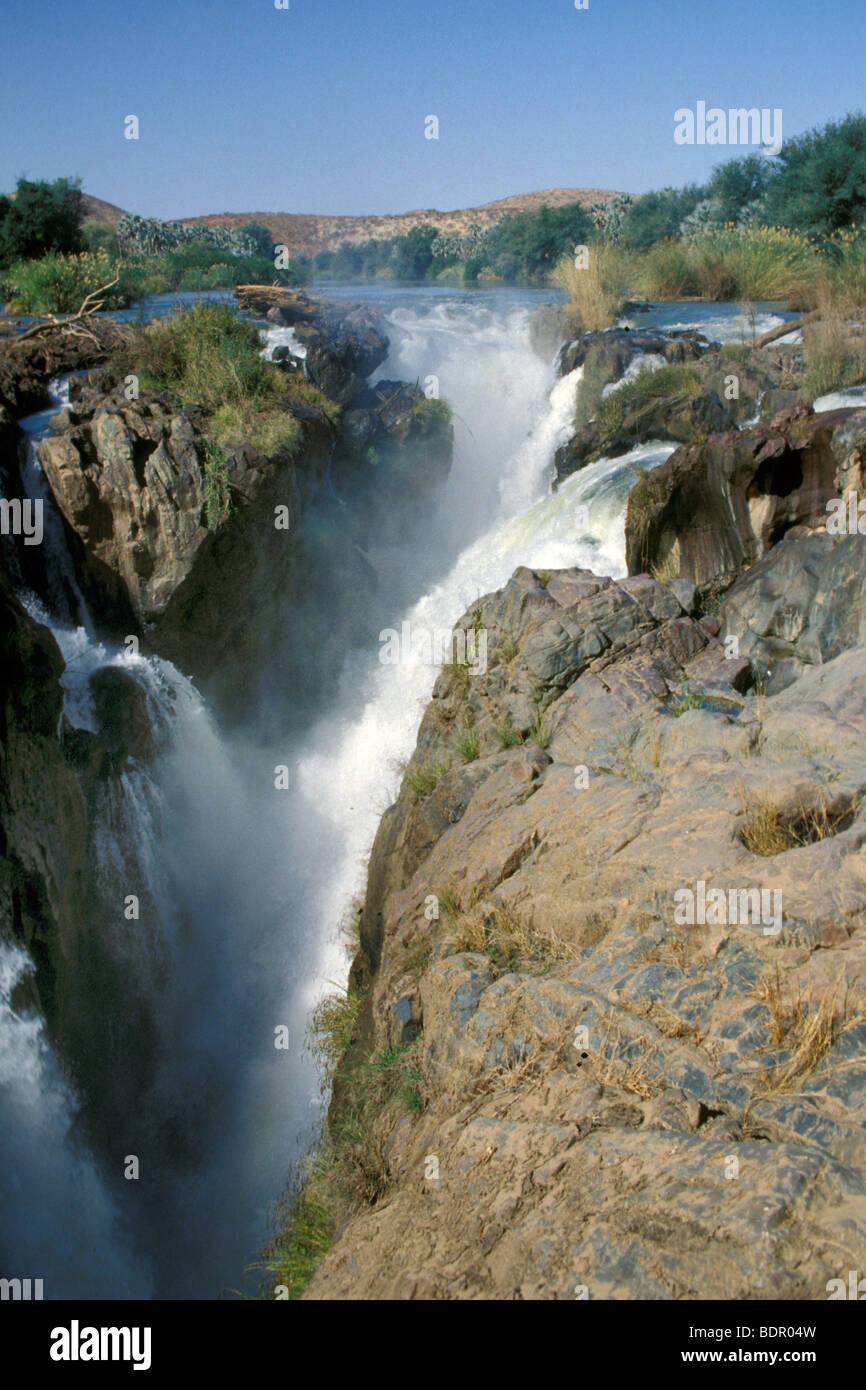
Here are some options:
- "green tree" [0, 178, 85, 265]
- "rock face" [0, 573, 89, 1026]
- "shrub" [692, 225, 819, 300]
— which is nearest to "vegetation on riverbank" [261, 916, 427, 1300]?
"rock face" [0, 573, 89, 1026]

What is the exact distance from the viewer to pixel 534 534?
1196 centimetres

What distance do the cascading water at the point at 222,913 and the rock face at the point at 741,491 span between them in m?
1.12

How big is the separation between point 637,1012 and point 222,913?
23.1 ft

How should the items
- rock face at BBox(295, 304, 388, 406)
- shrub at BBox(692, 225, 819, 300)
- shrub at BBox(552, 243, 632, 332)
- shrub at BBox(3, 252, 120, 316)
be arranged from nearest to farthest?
rock face at BBox(295, 304, 388, 406), shrub at BBox(3, 252, 120, 316), shrub at BBox(552, 243, 632, 332), shrub at BBox(692, 225, 819, 300)

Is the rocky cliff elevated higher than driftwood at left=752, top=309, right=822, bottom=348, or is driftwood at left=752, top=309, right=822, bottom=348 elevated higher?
driftwood at left=752, top=309, right=822, bottom=348

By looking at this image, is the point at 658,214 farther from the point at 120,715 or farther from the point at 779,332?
the point at 120,715

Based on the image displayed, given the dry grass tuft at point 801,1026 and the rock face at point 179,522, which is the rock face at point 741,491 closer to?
the rock face at point 179,522

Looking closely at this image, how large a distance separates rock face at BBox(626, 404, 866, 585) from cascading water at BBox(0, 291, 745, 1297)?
112 cm

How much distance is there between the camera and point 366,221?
4734 cm

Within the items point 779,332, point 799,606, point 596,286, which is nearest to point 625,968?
point 799,606

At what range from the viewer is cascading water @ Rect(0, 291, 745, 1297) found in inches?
260

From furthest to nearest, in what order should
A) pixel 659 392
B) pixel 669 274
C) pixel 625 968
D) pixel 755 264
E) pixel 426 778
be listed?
pixel 669 274 → pixel 755 264 → pixel 659 392 → pixel 426 778 → pixel 625 968

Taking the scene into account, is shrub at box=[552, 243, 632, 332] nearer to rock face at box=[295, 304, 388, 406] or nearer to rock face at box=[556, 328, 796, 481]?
rock face at box=[556, 328, 796, 481]
